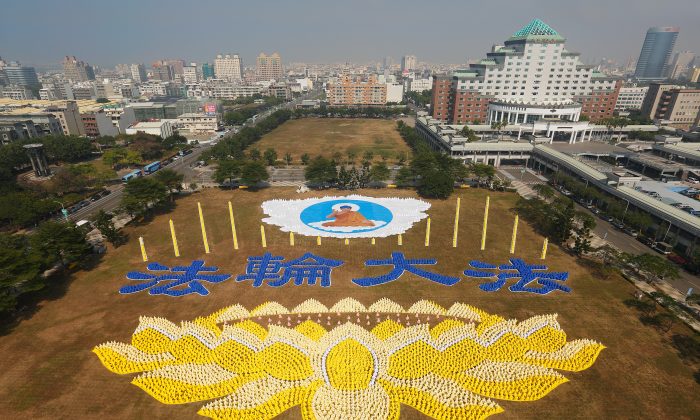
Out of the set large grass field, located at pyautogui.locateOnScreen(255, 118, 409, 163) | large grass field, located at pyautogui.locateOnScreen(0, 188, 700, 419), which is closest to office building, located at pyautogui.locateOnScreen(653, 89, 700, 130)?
large grass field, located at pyautogui.locateOnScreen(255, 118, 409, 163)

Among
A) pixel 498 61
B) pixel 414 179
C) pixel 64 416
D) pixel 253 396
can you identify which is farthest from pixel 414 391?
pixel 498 61

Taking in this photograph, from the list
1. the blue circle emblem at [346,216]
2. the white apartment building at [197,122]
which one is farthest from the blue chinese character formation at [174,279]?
the white apartment building at [197,122]

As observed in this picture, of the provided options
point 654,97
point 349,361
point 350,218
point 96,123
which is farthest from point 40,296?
point 654,97

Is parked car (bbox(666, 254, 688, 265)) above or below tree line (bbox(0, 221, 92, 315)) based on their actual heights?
below

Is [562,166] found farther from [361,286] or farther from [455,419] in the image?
[455,419]

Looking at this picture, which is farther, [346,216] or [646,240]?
[346,216]

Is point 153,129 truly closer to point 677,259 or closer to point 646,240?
point 646,240

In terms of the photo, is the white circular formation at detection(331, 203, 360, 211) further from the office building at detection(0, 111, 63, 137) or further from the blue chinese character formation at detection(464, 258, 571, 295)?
the office building at detection(0, 111, 63, 137)
